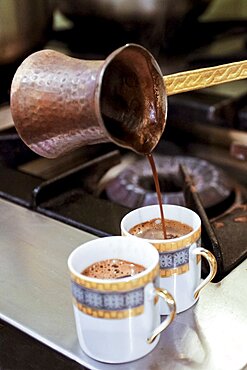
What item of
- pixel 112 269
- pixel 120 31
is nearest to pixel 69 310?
pixel 112 269

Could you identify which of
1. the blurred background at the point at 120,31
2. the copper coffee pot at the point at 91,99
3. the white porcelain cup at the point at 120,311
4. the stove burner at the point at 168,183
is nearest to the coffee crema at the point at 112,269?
the white porcelain cup at the point at 120,311

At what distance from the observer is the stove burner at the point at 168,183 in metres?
0.95

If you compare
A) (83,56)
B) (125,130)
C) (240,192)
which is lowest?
(240,192)

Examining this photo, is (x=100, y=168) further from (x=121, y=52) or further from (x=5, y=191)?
(x=121, y=52)

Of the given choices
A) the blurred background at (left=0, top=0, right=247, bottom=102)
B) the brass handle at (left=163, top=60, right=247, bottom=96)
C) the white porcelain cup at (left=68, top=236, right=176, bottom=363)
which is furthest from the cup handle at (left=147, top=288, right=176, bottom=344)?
the blurred background at (left=0, top=0, right=247, bottom=102)

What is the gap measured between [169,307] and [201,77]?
0.86 feet

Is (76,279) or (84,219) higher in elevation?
(76,279)

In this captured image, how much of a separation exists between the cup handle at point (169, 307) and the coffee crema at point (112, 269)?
0.04 meters

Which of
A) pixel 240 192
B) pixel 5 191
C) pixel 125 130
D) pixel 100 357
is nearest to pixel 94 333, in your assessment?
pixel 100 357

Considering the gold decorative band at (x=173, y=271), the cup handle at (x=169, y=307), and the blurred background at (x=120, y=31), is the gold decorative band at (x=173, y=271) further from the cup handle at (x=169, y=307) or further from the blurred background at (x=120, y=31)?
the blurred background at (x=120, y=31)

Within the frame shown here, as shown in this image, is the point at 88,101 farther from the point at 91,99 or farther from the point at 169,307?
the point at 169,307

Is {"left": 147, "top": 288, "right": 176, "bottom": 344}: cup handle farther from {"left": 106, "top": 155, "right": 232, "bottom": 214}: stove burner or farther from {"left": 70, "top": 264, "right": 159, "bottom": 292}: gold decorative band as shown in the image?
{"left": 106, "top": 155, "right": 232, "bottom": 214}: stove burner

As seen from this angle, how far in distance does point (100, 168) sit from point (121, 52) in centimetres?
45

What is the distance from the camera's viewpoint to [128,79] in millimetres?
612
